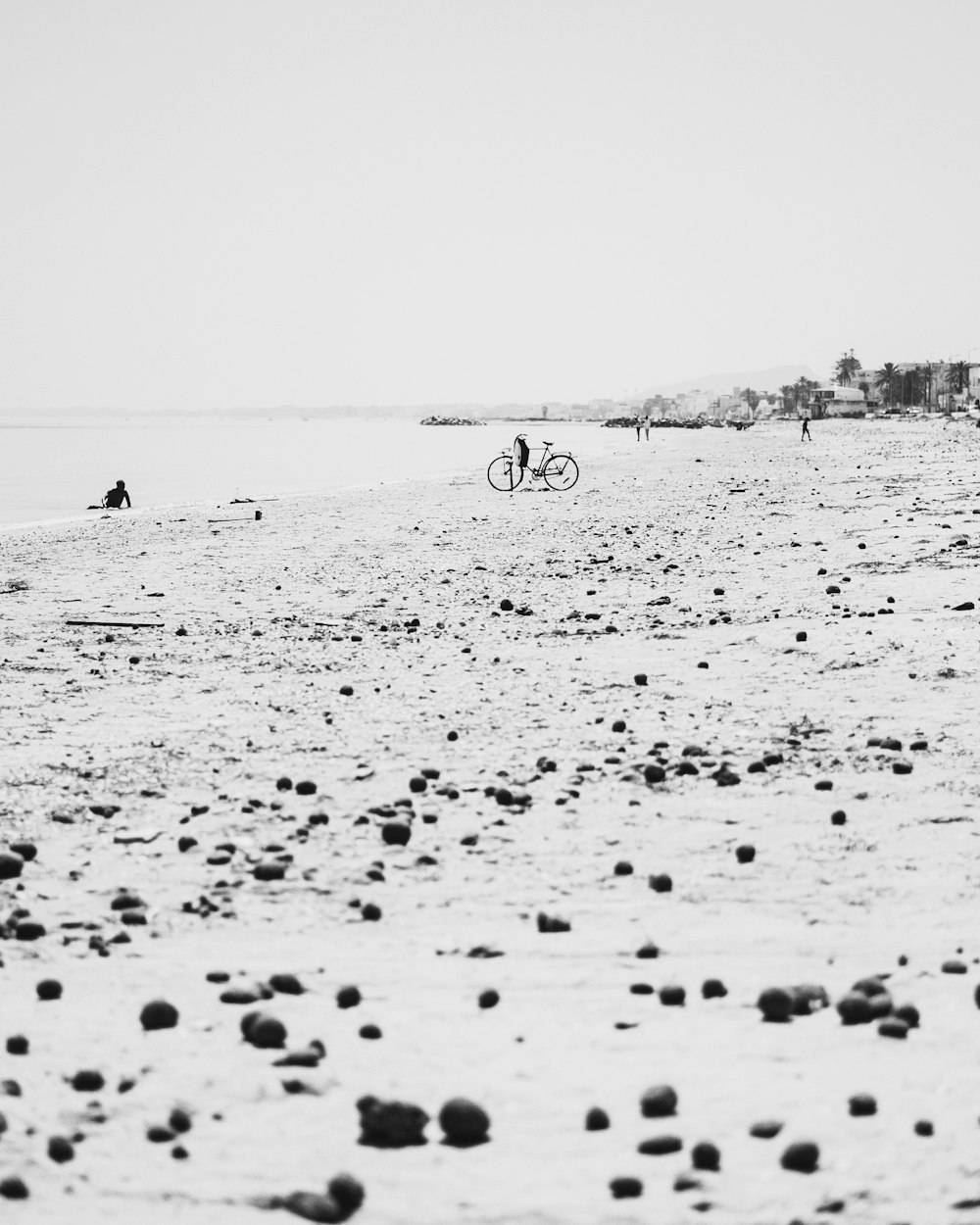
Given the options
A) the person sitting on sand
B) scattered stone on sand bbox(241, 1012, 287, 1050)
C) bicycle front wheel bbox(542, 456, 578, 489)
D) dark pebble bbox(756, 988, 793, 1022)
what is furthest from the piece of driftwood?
the person sitting on sand

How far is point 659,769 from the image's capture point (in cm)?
761

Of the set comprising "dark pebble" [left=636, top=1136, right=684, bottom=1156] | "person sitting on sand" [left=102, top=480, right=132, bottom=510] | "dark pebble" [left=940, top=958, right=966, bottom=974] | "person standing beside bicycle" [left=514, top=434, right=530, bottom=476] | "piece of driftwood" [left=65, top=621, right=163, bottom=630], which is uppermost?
"person standing beside bicycle" [left=514, top=434, right=530, bottom=476]

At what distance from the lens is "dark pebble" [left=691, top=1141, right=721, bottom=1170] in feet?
11.3

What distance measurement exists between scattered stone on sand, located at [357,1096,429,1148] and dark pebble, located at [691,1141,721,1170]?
2.61 ft

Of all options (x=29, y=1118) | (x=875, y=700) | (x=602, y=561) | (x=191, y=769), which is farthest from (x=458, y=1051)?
(x=602, y=561)

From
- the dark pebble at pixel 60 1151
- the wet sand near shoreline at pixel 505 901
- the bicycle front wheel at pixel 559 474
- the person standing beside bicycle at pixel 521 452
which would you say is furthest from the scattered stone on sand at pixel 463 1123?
the bicycle front wheel at pixel 559 474

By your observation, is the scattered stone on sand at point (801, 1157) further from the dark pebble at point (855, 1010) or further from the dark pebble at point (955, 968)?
the dark pebble at point (955, 968)

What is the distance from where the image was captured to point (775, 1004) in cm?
444

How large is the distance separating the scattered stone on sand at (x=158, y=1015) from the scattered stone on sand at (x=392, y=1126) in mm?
1138

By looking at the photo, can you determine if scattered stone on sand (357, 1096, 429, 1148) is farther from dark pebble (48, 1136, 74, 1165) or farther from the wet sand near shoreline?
dark pebble (48, 1136, 74, 1165)

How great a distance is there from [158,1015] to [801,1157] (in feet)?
7.62

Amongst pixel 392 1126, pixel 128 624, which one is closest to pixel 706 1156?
pixel 392 1126

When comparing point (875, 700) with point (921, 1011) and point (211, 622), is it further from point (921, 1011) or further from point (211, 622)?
point (211, 622)

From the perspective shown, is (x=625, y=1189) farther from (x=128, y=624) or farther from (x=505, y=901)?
(x=128, y=624)
